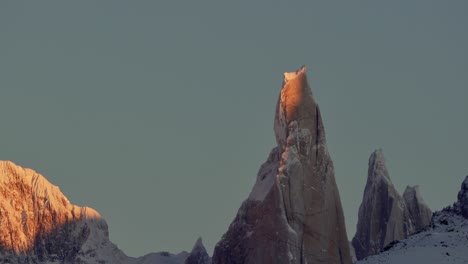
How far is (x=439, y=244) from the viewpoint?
170 meters

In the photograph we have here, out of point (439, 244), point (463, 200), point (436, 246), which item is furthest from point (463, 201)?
point (436, 246)

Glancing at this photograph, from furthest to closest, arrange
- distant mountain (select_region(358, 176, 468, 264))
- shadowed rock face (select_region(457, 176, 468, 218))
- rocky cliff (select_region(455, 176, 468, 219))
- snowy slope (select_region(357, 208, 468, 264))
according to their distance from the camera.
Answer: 1. rocky cliff (select_region(455, 176, 468, 219))
2. shadowed rock face (select_region(457, 176, 468, 218))
3. distant mountain (select_region(358, 176, 468, 264))
4. snowy slope (select_region(357, 208, 468, 264))

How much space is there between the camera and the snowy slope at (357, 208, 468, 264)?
16625cm

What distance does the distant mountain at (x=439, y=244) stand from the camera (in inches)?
6553

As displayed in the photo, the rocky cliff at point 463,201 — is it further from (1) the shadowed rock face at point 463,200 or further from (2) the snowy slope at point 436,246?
(2) the snowy slope at point 436,246

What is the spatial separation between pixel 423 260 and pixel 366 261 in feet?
23.1

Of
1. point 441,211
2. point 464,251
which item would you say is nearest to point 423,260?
point 464,251

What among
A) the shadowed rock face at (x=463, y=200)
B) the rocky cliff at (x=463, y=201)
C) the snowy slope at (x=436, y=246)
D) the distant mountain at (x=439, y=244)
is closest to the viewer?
the snowy slope at (x=436, y=246)

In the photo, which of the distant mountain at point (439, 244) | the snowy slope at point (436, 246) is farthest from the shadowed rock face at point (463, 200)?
the snowy slope at point (436, 246)

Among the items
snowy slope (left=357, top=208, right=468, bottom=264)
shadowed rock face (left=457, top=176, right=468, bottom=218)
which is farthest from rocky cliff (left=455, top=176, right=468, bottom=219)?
snowy slope (left=357, top=208, right=468, bottom=264)

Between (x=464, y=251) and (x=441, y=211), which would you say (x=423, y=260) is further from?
(x=441, y=211)

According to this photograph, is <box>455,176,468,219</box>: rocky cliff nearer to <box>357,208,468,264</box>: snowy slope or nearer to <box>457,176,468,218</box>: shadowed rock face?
<box>457,176,468,218</box>: shadowed rock face

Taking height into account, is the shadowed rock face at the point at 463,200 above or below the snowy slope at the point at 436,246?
above

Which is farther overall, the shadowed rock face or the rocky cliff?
the rocky cliff
